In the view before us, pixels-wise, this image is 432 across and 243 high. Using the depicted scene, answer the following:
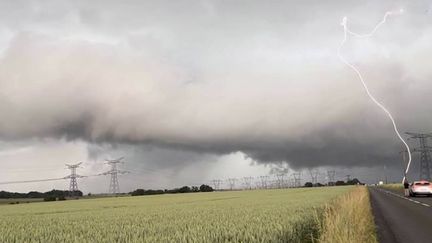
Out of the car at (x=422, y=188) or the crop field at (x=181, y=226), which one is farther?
the car at (x=422, y=188)

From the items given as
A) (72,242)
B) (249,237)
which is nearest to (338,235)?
(249,237)

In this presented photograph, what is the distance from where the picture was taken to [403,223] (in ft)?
75.7

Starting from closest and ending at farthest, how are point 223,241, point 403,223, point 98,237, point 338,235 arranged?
point 338,235, point 223,241, point 98,237, point 403,223

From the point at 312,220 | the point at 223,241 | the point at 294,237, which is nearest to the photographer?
the point at 223,241

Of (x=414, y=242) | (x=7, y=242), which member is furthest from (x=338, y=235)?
(x=7, y=242)

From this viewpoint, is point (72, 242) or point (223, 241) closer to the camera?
point (223, 241)

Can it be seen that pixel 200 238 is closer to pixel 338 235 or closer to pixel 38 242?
pixel 338 235

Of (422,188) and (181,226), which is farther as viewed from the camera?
(422,188)

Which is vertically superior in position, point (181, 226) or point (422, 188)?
point (422, 188)

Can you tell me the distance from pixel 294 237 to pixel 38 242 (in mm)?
7272

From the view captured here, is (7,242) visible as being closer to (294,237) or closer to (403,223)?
(294,237)

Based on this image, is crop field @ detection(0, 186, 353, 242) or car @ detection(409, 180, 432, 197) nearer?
crop field @ detection(0, 186, 353, 242)

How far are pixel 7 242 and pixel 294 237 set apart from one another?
8746 mm

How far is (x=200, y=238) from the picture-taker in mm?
13016
